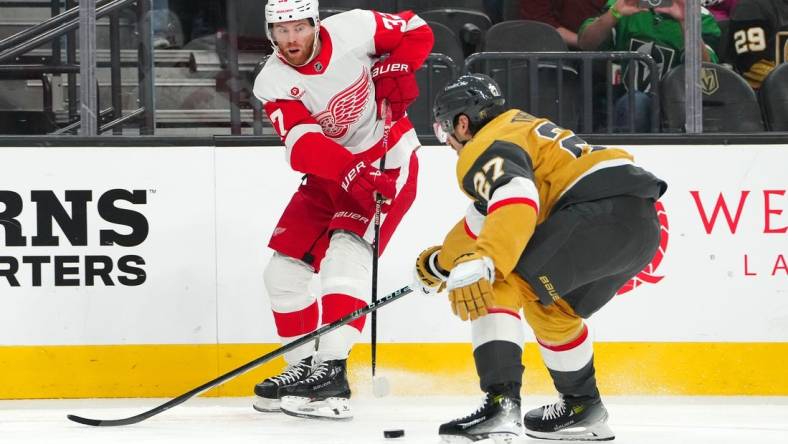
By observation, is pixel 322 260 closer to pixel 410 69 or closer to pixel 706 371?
pixel 410 69

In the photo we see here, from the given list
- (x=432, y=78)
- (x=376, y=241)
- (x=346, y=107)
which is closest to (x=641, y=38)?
(x=432, y=78)

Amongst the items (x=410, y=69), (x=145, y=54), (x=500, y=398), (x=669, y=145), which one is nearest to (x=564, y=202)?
(x=500, y=398)

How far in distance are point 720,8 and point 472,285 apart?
2.34 metres

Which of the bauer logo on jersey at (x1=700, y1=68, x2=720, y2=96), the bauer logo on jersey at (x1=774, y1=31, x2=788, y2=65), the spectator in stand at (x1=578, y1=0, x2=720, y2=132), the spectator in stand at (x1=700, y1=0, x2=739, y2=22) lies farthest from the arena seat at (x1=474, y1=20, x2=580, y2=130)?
the bauer logo on jersey at (x1=774, y1=31, x2=788, y2=65)

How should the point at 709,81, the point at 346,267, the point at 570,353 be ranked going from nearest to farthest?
the point at 570,353 → the point at 346,267 → the point at 709,81

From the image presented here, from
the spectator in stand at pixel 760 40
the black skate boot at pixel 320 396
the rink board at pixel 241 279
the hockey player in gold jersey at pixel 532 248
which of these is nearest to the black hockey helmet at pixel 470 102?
the hockey player in gold jersey at pixel 532 248

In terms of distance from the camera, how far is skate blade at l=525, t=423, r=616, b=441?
136 inches

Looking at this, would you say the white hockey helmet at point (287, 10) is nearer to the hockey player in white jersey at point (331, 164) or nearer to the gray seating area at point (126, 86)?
the hockey player in white jersey at point (331, 164)

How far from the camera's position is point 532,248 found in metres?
3.16

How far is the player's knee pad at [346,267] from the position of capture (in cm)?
386

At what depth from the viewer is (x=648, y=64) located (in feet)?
15.2

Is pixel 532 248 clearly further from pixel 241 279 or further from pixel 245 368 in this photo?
pixel 241 279

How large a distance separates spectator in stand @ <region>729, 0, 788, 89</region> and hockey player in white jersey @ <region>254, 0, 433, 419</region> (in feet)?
4.36

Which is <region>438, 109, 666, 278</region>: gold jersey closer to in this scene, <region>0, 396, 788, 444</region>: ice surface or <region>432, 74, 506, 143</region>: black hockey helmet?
<region>432, 74, 506, 143</region>: black hockey helmet
